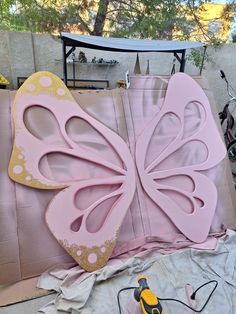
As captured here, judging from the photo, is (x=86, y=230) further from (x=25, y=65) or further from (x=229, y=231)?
(x=25, y=65)

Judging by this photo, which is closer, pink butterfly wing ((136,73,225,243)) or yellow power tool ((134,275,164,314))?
yellow power tool ((134,275,164,314))

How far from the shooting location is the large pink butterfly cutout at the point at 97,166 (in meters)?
1.62

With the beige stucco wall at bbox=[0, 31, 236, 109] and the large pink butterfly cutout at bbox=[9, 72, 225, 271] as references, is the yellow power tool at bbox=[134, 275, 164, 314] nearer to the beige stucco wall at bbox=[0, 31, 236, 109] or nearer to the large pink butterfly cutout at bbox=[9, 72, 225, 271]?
the large pink butterfly cutout at bbox=[9, 72, 225, 271]

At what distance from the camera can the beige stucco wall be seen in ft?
12.6

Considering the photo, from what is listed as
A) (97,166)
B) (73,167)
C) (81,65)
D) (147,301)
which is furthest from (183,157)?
(81,65)

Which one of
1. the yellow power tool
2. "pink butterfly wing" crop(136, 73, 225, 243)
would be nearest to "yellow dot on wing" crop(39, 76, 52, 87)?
"pink butterfly wing" crop(136, 73, 225, 243)

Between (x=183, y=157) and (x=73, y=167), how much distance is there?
0.82 metres

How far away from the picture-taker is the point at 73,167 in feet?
5.74

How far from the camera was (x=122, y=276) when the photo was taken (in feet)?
5.10

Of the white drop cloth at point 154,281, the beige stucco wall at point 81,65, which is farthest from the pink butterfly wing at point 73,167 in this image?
the beige stucco wall at point 81,65

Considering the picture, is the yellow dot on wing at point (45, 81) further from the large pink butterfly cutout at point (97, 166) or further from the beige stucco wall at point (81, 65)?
the beige stucco wall at point (81, 65)

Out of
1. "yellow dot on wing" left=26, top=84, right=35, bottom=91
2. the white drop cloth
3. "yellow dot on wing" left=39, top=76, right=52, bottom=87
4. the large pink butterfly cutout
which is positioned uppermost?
"yellow dot on wing" left=39, top=76, right=52, bottom=87

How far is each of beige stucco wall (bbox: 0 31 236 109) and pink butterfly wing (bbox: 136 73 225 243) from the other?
2394mm

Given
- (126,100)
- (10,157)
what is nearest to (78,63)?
(126,100)
